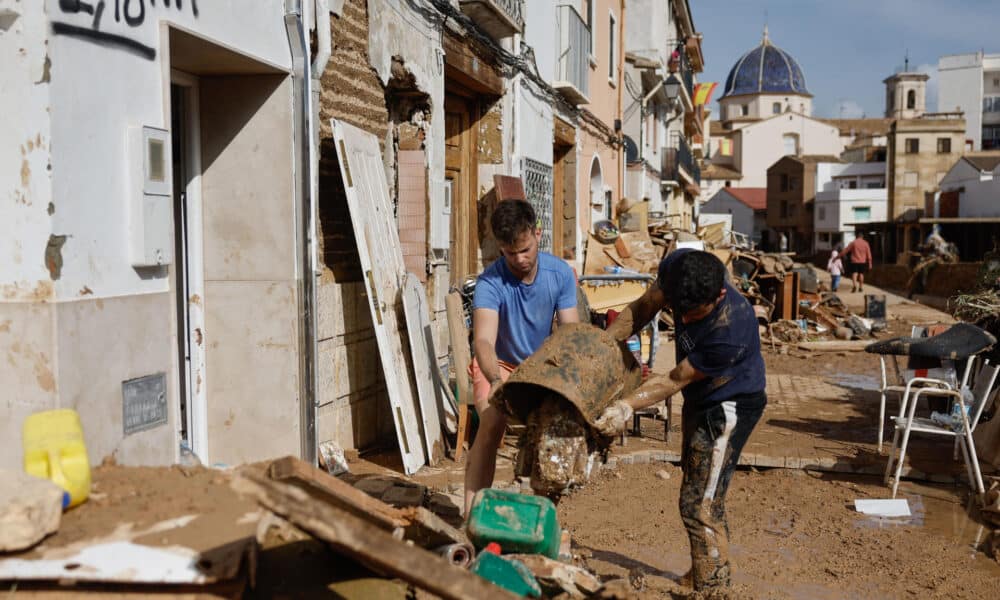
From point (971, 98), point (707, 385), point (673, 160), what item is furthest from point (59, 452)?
point (971, 98)

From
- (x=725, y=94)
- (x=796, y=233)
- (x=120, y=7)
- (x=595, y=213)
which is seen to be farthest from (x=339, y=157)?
(x=725, y=94)

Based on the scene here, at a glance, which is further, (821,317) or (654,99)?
(654,99)

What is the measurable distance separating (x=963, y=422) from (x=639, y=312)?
3059 millimetres

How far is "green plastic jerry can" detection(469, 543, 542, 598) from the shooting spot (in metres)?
3.30

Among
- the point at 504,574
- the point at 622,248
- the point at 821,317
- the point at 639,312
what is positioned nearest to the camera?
the point at 504,574

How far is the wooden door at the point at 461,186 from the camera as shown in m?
9.75

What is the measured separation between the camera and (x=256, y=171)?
546 cm

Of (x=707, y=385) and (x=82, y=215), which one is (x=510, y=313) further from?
(x=82, y=215)

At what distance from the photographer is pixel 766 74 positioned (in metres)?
A: 87.0

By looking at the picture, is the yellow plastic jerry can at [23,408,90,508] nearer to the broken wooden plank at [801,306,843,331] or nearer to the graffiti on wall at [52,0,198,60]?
the graffiti on wall at [52,0,198,60]

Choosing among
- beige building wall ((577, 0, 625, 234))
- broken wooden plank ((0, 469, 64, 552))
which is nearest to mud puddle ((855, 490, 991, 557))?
broken wooden plank ((0, 469, 64, 552))

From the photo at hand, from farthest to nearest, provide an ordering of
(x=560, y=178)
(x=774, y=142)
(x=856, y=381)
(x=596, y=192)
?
(x=774, y=142), (x=596, y=192), (x=560, y=178), (x=856, y=381)

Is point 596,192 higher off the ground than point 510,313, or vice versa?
point 596,192

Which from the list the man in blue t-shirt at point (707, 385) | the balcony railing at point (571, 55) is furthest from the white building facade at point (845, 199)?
the man in blue t-shirt at point (707, 385)
